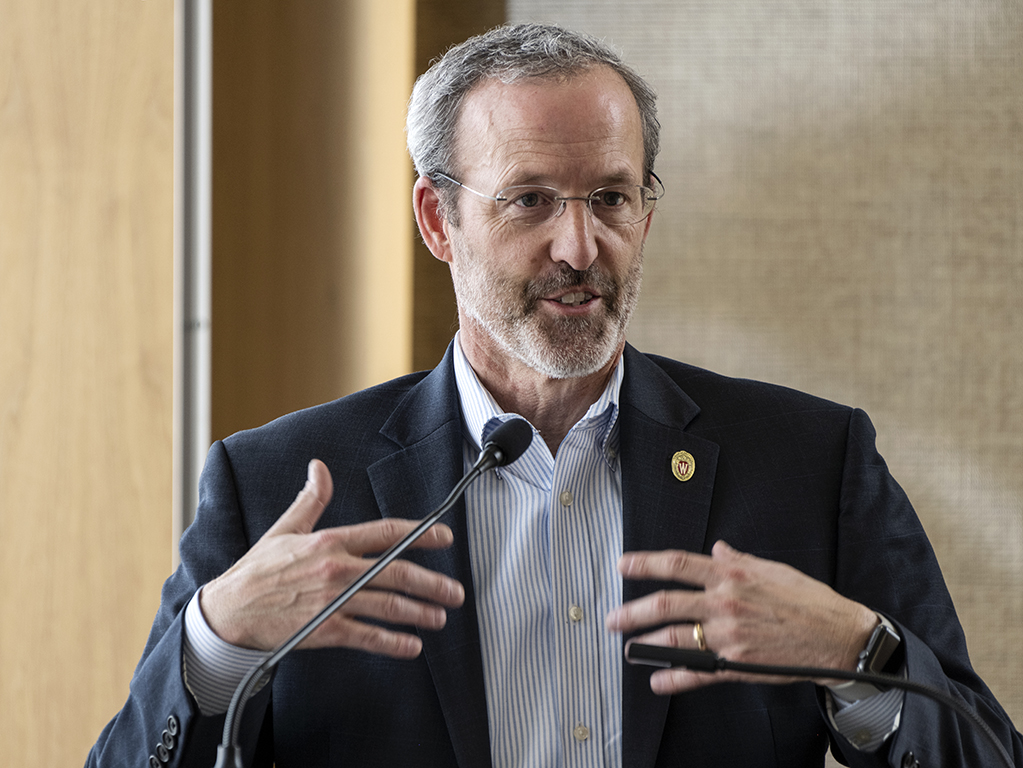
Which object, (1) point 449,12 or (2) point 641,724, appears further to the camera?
(1) point 449,12

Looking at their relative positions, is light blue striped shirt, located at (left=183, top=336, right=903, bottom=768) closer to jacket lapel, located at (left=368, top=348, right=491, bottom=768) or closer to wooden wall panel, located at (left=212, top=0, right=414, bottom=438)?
jacket lapel, located at (left=368, top=348, right=491, bottom=768)

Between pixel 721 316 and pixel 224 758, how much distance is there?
1.40 metres

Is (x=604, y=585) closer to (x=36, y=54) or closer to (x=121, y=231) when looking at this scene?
(x=121, y=231)

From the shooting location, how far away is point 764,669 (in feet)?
3.02

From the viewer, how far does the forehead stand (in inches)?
54.9

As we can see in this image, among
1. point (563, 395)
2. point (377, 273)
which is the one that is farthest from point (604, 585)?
point (377, 273)

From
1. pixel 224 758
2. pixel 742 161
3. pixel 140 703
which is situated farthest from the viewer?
pixel 742 161

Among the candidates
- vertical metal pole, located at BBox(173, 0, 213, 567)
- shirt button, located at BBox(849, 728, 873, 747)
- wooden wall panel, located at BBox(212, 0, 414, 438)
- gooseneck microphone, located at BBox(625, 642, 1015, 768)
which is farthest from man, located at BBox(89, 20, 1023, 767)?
wooden wall panel, located at BBox(212, 0, 414, 438)

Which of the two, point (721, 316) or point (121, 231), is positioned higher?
point (121, 231)

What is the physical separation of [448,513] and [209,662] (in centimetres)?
38

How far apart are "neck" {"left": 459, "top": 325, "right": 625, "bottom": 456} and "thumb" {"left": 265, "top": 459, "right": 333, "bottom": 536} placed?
18.0 inches

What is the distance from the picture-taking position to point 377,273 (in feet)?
6.91

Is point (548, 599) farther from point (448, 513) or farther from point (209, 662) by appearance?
point (209, 662)

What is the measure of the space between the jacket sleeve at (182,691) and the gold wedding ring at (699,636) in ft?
1.75
